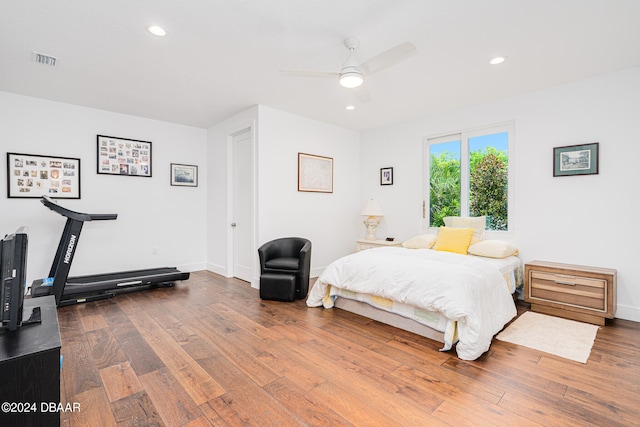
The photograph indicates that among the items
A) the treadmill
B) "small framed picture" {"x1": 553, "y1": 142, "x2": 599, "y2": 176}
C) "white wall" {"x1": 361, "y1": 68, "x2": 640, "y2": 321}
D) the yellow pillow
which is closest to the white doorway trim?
the treadmill

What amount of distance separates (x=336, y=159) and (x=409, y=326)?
134 inches

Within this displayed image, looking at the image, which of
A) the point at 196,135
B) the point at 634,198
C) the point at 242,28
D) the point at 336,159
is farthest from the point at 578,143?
the point at 196,135

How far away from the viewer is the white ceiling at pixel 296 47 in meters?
2.28

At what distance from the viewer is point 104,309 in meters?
3.58

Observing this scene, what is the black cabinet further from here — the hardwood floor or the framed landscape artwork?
the framed landscape artwork

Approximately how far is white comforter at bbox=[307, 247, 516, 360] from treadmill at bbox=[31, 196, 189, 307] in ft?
8.56

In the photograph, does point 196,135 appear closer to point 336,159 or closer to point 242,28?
point 336,159

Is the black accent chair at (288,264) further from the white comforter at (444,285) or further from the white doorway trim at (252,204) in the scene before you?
the white comforter at (444,285)

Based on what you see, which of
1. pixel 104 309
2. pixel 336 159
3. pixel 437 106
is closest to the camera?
pixel 104 309

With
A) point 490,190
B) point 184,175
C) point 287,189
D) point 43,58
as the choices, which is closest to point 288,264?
point 287,189

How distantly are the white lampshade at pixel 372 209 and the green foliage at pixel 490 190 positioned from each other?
145 cm

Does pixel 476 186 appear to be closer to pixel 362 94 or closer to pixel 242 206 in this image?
pixel 362 94

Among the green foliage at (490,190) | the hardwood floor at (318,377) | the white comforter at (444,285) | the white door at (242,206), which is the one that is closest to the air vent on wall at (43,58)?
the white door at (242,206)

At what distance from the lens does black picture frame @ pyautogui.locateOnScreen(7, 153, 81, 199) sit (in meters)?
4.05
